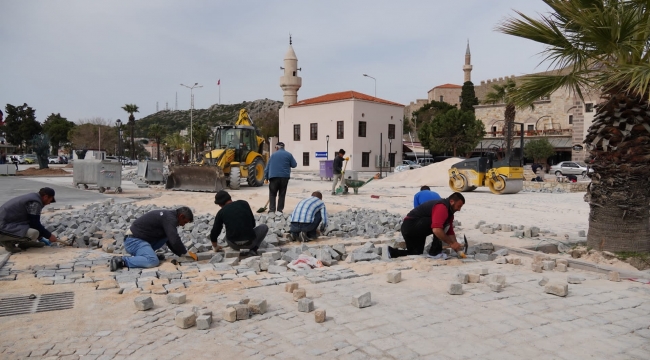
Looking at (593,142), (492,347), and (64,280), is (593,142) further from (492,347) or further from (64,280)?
(64,280)

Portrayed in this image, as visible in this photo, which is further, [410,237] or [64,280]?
[410,237]

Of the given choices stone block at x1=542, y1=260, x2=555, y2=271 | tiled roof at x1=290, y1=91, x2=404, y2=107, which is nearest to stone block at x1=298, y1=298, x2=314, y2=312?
stone block at x1=542, y1=260, x2=555, y2=271

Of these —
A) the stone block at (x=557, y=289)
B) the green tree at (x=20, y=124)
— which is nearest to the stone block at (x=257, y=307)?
the stone block at (x=557, y=289)

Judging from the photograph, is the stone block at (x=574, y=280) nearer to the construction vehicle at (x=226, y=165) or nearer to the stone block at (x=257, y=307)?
the stone block at (x=257, y=307)

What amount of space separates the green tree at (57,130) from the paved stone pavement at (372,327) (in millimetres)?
Result: 80034

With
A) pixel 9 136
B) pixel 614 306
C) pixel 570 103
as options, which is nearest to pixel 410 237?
pixel 614 306

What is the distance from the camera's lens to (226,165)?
19.2 meters

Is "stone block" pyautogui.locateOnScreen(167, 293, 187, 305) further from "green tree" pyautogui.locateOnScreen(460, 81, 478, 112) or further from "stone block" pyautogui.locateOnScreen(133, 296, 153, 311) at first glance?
"green tree" pyautogui.locateOnScreen(460, 81, 478, 112)

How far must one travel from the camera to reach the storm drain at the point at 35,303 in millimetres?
4521

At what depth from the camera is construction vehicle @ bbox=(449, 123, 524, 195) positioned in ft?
60.8

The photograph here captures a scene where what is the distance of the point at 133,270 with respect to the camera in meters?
6.07

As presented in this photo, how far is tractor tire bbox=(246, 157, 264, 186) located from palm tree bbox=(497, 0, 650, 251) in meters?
14.2

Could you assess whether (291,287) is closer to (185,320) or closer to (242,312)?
(242,312)

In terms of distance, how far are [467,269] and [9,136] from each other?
74.9 meters
